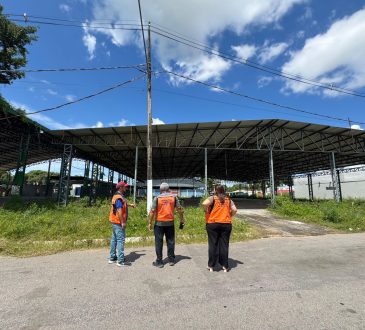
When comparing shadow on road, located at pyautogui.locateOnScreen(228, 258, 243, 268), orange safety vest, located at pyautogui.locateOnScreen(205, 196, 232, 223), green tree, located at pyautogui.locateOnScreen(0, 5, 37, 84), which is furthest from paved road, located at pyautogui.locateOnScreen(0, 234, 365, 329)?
green tree, located at pyautogui.locateOnScreen(0, 5, 37, 84)

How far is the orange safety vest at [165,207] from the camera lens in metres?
5.78

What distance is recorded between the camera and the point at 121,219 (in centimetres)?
589

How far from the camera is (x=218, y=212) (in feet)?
17.7

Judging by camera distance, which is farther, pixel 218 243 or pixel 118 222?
pixel 118 222

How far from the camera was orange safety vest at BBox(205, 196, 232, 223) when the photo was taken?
17.6 feet

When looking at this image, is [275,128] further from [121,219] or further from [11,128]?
[11,128]

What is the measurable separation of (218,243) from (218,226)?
376mm

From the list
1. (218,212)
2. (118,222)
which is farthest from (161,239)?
(218,212)

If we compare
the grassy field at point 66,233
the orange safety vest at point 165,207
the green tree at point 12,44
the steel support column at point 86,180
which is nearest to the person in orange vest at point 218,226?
the orange safety vest at point 165,207

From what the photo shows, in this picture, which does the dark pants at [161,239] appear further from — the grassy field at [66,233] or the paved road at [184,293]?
the grassy field at [66,233]

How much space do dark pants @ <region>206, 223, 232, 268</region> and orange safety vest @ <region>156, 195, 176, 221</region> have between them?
900 millimetres

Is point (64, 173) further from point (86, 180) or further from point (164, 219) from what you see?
point (164, 219)

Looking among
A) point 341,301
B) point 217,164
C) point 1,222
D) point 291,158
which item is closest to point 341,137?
point 291,158

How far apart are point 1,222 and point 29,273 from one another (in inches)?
211
